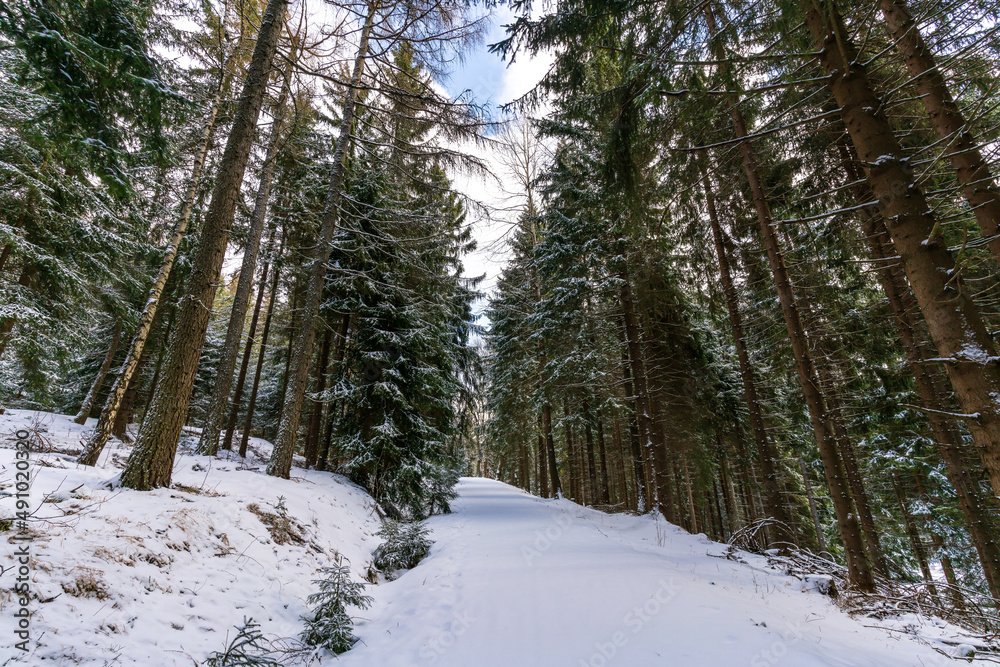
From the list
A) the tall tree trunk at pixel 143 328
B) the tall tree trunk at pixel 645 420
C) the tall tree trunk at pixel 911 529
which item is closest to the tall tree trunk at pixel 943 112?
the tall tree trunk at pixel 645 420

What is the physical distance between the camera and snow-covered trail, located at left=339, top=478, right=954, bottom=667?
297 centimetres

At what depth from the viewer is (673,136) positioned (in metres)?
6.39

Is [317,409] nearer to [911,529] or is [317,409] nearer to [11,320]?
[11,320]

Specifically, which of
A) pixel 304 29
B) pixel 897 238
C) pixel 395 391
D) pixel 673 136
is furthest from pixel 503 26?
pixel 395 391

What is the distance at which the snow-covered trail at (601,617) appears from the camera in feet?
9.75

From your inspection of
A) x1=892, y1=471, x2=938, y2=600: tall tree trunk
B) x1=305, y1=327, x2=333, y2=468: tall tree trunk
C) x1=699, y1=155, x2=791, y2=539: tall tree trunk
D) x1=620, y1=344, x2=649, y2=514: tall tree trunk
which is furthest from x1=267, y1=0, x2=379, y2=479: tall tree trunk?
x1=892, y1=471, x2=938, y2=600: tall tree trunk

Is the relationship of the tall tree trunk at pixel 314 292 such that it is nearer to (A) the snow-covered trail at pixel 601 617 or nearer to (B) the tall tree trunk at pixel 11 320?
(A) the snow-covered trail at pixel 601 617

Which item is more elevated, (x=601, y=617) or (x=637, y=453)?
(x=637, y=453)

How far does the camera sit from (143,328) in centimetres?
727

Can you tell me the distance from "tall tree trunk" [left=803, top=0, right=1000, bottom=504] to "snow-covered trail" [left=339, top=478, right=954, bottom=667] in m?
2.02

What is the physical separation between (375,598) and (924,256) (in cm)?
705

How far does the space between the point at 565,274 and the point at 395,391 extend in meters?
6.44

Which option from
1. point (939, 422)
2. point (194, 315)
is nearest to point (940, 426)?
point (939, 422)

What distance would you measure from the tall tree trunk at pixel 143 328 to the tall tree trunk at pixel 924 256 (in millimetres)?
8151
